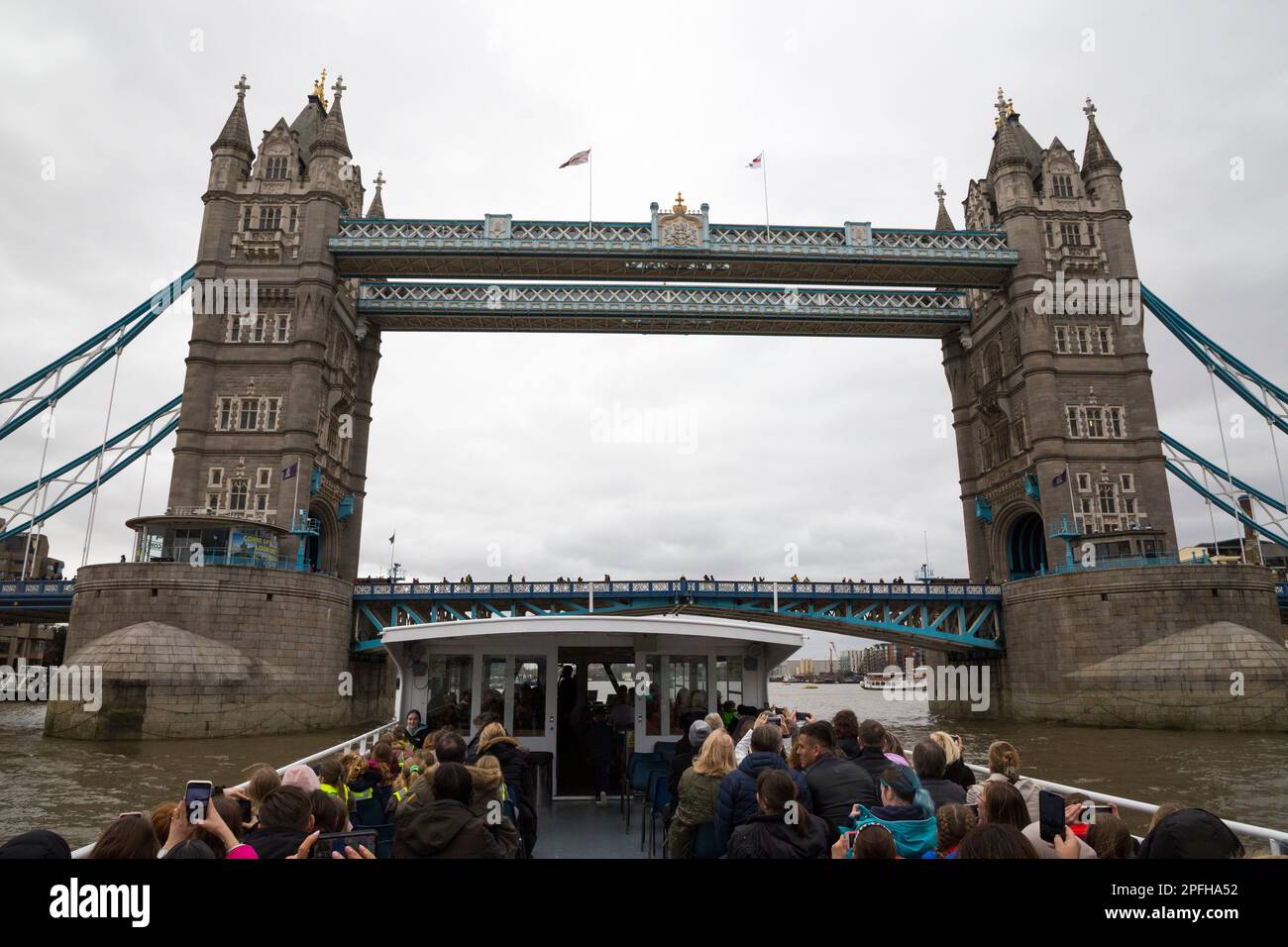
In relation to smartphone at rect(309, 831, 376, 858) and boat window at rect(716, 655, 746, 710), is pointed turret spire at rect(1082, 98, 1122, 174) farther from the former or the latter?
smartphone at rect(309, 831, 376, 858)

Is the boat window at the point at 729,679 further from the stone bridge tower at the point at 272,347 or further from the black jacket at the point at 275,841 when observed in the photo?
the stone bridge tower at the point at 272,347

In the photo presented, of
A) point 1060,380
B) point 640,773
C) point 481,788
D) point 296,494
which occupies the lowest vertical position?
point 640,773

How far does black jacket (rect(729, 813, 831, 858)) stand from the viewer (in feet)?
13.0

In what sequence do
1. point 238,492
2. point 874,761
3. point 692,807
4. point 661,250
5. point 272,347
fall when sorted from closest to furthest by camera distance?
point 692,807 → point 874,761 → point 238,492 → point 272,347 → point 661,250

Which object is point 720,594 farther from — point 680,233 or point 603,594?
point 680,233

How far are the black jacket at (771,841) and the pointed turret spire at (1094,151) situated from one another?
5320 centimetres

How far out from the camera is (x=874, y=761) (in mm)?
6121

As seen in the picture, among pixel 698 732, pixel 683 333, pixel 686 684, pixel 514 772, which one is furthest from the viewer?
pixel 683 333

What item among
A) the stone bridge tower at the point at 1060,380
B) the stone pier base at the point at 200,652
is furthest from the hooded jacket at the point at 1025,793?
the stone bridge tower at the point at 1060,380

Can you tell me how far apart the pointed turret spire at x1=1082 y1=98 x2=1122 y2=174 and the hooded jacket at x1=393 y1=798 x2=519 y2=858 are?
54.2 m

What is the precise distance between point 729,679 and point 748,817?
7.58 m

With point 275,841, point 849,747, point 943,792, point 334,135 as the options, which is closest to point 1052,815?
point 943,792

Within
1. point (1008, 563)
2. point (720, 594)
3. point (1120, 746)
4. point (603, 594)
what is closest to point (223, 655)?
point (603, 594)

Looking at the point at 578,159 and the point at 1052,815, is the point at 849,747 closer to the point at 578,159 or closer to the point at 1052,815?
the point at 1052,815
